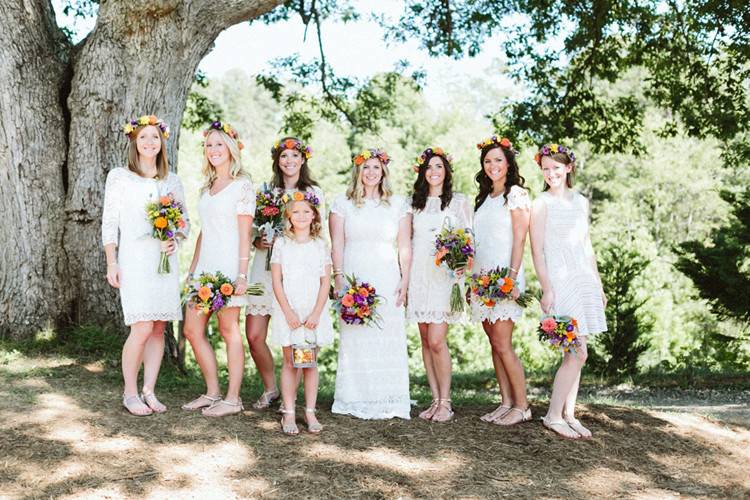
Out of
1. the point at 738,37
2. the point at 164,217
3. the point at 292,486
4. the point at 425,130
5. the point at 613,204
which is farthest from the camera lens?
the point at 425,130

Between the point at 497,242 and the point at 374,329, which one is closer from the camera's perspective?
the point at 497,242

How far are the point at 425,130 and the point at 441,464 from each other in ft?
122

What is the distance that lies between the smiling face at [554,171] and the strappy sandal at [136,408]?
3740 mm

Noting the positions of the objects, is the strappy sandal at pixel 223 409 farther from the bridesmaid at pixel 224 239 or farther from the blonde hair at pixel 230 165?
the blonde hair at pixel 230 165

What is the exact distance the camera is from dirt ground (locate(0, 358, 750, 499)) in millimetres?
4840

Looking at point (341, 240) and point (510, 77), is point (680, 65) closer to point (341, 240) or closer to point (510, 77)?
point (510, 77)

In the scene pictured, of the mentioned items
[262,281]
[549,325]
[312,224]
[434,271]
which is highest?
[312,224]

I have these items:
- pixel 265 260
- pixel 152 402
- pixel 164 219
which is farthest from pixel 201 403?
pixel 164 219

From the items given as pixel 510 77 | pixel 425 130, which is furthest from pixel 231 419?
pixel 425 130

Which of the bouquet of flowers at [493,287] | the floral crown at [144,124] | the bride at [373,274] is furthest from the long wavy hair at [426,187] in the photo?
the floral crown at [144,124]

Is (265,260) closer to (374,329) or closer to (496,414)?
(374,329)

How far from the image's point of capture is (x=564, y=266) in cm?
601

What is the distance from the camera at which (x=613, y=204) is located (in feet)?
111

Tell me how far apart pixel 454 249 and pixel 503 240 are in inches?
18.0
